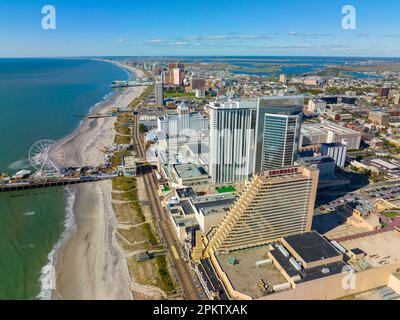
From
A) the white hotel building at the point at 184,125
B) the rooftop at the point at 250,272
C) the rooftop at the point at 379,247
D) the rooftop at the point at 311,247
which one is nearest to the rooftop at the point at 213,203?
the rooftop at the point at 250,272

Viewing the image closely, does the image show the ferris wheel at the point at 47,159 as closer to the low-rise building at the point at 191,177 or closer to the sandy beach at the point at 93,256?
the sandy beach at the point at 93,256

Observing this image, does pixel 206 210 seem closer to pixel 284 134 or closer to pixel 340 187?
pixel 284 134

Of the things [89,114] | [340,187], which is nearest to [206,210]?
[340,187]

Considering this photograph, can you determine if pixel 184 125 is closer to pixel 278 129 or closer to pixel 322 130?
pixel 322 130

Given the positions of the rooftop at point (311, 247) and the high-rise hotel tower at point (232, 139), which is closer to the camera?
the rooftop at point (311, 247)

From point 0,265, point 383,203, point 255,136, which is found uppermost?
point 255,136
